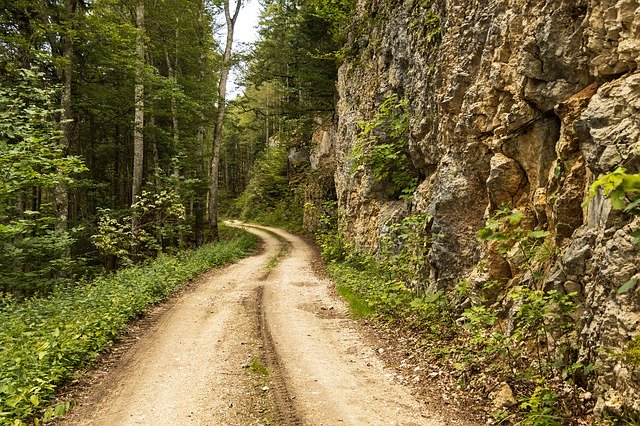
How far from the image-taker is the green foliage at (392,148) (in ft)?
42.4

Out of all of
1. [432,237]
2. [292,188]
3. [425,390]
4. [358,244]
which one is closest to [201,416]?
[425,390]

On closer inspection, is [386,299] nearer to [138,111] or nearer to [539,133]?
[539,133]

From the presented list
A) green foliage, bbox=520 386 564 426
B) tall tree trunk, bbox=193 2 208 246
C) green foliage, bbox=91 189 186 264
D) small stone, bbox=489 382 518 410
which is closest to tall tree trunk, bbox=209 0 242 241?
tall tree trunk, bbox=193 2 208 246

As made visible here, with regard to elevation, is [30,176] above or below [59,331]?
above

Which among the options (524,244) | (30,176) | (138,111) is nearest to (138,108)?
(138,111)

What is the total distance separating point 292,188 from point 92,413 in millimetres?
29697

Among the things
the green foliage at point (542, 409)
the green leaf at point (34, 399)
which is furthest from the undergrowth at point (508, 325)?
the green leaf at point (34, 399)

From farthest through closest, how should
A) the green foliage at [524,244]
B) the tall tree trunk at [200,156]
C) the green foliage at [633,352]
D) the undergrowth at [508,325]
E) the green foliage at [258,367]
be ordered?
the tall tree trunk at [200,156] < the green foliage at [258,367] < the green foliage at [524,244] < the undergrowth at [508,325] < the green foliage at [633,352]

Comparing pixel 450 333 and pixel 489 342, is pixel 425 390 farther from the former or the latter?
pixel 450 333

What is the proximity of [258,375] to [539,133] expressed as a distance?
6.25m

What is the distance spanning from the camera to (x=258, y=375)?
264 inches

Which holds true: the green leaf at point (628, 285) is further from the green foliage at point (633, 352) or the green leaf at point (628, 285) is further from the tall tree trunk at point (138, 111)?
the tall tree trunk at point (138, 111)

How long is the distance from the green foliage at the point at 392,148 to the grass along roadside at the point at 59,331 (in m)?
8.15

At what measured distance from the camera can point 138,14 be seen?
Answer: 17500mm
